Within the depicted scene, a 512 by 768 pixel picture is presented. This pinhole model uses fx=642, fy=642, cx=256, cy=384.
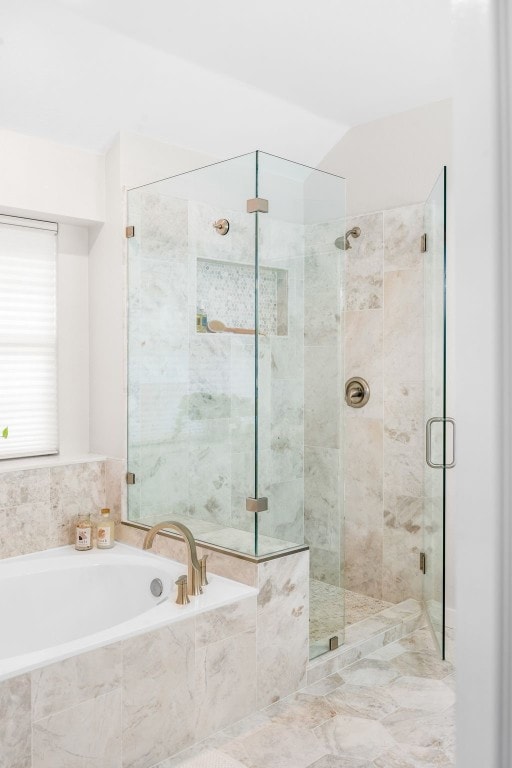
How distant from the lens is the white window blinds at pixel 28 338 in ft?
10.3

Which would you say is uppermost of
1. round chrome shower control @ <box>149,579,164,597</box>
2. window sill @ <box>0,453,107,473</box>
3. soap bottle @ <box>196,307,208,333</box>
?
soap bottle @ <box>196,307,208,333</box>

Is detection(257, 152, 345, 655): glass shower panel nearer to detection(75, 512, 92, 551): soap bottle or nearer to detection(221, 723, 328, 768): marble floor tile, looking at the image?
detection(221, 723, 328, 768): marble floor tile

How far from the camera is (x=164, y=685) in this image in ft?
7.43

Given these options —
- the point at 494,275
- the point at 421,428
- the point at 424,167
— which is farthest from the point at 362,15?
the point at 494,275

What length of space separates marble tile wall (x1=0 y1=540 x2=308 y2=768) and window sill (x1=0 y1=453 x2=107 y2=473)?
1170 millimetres

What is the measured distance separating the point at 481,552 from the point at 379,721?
7.52ft

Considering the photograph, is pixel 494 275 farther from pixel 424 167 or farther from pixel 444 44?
pixel 424 167

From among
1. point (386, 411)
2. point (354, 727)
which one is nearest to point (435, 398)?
point (386, 411)

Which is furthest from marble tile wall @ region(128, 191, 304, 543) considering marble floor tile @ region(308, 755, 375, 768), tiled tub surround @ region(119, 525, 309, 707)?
marble floor tile @ region(308, 755, 375, 768)

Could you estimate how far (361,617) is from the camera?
10.9ft

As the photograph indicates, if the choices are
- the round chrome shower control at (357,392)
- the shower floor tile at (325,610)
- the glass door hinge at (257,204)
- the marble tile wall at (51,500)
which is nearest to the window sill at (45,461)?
the marble tile wall at (51,500)

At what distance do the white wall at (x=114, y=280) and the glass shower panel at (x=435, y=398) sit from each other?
1.30 metres

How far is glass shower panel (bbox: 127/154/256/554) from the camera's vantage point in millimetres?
2650

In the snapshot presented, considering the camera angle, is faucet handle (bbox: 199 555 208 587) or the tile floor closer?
the tile floor
